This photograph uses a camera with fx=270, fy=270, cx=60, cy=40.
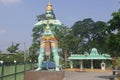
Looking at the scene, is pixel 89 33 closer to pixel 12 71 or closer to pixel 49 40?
pixel 49 40

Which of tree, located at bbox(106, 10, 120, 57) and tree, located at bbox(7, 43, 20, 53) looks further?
tree, located at bbox(7, 43, 20, 53)

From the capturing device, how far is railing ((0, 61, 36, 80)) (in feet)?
40.1

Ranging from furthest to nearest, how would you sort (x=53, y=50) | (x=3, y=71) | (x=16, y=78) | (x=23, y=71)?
(x=53, y=50), (x=23, y=71), (x=16, y=78), (x=3, y=71)

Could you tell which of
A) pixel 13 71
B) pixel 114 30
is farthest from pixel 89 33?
pixel 13 71

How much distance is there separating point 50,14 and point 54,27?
37.5 inches

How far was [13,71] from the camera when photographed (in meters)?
14.2

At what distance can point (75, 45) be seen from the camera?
51625 mm

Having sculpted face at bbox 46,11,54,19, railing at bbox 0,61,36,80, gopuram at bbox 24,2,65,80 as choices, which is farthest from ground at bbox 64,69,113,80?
sculpted face at bbox 46,11,54,19

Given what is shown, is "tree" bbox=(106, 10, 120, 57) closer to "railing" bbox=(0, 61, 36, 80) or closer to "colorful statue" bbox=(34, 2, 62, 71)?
"colorful statue" bbox=(34, 2, 62, 71)

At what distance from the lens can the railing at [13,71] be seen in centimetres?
1223

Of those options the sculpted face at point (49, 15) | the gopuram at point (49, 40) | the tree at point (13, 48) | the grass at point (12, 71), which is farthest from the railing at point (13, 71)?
the tree at point (13, 48)

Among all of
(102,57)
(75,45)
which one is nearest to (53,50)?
(102,57)

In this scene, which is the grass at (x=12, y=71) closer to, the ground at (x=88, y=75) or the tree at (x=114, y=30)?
the ground at (x=88, y=75)

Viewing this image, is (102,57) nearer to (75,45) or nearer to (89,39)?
(75,45)
